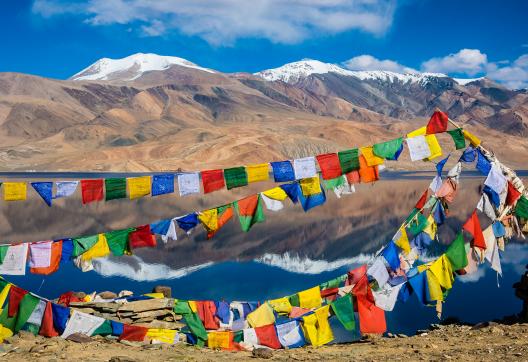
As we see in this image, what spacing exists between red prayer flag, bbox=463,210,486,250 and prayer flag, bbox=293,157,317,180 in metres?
3.34

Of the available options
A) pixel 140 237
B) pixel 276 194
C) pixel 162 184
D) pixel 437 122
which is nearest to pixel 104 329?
pixel 140 237

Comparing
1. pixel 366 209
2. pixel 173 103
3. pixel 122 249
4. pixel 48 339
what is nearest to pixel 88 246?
pixel 122 249

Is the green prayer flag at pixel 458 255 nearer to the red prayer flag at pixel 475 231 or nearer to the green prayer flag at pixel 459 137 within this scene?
the red prayer flag at pixel 475 231

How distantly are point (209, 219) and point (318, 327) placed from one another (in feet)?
9.99

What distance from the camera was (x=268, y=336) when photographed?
9.95m

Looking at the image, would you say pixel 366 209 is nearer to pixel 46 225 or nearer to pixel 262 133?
pixel 46 225

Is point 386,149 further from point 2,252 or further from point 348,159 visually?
point 2,252

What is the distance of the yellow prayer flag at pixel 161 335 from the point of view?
395 inches

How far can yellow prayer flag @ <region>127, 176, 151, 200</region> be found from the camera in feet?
38.8

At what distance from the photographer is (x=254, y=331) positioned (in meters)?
9.99

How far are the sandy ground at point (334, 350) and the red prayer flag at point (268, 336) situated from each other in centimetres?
42

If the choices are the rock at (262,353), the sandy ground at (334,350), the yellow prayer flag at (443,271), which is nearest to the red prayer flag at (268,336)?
the sandy ground at (334,350)

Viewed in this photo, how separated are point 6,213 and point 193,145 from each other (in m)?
73.4

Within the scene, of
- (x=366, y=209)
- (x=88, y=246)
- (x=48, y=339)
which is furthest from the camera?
(x=366, y=209)
